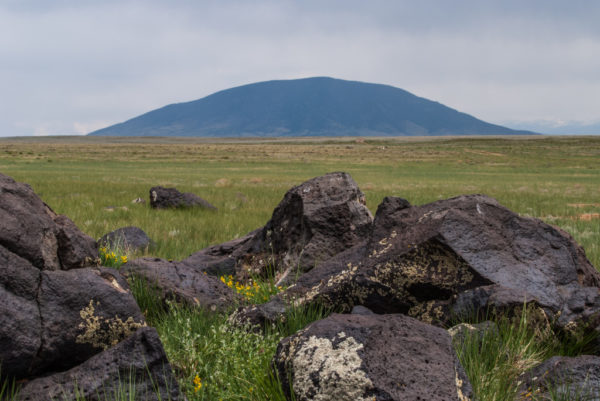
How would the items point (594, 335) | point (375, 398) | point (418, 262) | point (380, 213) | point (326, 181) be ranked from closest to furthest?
1. point (375, 398)
2. point (594, 335)
3. point (418, 262)
4. point (380, 213)
5. point (326, 181)

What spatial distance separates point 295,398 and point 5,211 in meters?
2.47

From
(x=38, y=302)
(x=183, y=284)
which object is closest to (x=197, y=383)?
(x=38, y=302)

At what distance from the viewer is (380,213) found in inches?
206

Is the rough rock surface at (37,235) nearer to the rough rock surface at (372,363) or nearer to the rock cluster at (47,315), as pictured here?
the rock cluster at (47,315)

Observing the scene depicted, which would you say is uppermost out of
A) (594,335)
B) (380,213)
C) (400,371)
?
(380,213)

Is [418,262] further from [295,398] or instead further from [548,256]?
[295,398]

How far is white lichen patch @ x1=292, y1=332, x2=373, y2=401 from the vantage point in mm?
2449

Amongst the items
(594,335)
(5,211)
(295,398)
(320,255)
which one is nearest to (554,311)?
(594,335)

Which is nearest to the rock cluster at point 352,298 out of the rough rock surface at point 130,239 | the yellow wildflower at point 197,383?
the yellow wildflower at point 197,383

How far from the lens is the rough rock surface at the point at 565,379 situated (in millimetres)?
2777

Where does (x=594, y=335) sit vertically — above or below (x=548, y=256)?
below

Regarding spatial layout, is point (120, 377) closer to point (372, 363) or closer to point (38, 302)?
point (38, 302)

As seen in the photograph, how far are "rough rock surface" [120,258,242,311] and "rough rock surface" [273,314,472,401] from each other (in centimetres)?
198

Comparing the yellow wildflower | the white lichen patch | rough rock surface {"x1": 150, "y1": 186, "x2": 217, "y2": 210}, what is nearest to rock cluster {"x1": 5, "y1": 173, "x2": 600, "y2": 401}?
the white lichen patch
